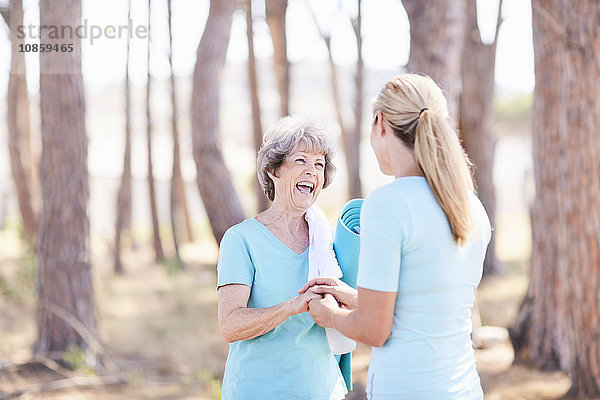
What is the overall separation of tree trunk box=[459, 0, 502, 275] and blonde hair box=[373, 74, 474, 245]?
898cm

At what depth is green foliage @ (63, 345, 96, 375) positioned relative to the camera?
19.8 ft

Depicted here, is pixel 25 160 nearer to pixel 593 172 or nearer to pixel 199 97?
pixel 199 97

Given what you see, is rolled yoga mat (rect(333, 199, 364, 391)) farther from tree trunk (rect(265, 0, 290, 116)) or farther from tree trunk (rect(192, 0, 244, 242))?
tree trunk (rect(265, 0, 290, 116))

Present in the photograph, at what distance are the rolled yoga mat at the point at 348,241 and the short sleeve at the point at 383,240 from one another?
651 millimetres

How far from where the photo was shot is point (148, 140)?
13.8 metres

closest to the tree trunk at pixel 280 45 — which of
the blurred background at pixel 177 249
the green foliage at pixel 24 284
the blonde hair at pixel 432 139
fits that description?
the blurred background at pixel 177 249

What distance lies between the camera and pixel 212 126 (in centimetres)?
770

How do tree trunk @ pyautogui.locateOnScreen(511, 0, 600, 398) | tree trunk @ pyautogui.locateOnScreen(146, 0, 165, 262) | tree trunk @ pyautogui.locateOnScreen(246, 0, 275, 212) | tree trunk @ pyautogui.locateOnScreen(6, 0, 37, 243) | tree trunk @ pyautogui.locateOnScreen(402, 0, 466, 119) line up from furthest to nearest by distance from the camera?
tree trunk @ pyautogui.locateOnScreen(146, 0, 165, 262) → tree trunk @ pyautogui.locateOnScreen(6, 0, 37, 243) → tree trunk @ pyautogui.locateOnScreen(246, 0, 275, 212) → tree trunk @ pyautogui.locateOnScreen(402, 0, 466, 119) → tree trunk @ pyautogui.locateOnScreen(511, 0, 600, 398)

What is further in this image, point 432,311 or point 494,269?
point 494,269

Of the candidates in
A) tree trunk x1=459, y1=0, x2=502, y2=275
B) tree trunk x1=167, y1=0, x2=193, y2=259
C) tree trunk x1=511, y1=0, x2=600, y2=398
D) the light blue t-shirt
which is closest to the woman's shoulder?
the light blue t-shirt

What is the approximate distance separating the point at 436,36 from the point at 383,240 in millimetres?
4103

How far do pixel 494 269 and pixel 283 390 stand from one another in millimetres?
9260

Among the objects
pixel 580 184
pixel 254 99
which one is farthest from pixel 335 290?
pixel 254 99

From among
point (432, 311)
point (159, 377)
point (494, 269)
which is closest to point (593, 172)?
point (432, 311)
